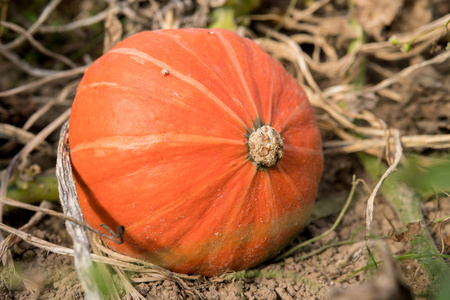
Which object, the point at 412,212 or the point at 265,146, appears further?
the point at 412,212

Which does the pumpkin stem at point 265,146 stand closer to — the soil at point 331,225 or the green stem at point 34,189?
the soil at point 331,225

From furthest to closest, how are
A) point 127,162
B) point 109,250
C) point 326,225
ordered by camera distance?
point 326,225, point 109,250, point 127,162

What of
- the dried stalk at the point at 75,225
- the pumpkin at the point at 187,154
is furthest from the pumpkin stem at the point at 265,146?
the dried stalk at the point at 75,225

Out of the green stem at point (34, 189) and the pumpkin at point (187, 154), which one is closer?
the pumpkin at point (187, 154)

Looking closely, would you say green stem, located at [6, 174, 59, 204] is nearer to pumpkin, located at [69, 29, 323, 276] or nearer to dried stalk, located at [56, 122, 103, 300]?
dried stalk, located at [56, 122, 103, 300]

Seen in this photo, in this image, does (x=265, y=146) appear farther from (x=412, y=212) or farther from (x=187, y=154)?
(x=412, y=212)

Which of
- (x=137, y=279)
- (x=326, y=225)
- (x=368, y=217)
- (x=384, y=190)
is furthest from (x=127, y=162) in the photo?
(x=384, y=190)

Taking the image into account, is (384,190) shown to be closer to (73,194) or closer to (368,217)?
(368,217)

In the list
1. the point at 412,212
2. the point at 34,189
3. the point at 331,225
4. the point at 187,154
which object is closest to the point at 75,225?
the point at 187,154
